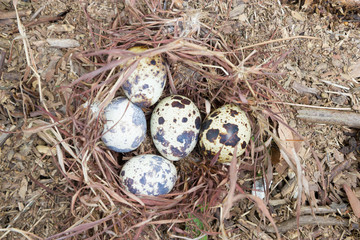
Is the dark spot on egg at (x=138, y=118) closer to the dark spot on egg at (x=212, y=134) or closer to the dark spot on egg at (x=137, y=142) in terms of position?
the dark spot on egg at (x=137, y=142)

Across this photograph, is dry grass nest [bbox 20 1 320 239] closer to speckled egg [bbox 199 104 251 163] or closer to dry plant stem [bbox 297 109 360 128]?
speckled egg [bbox 199 104 251 163]

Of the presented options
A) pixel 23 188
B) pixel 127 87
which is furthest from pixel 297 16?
pixel 23 188

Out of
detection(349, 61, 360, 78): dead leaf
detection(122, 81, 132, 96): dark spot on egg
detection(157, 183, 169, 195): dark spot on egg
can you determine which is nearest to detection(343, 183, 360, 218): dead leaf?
detection(349, 61, 360, 78): dead leaf

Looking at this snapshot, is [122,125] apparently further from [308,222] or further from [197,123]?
[308,222]

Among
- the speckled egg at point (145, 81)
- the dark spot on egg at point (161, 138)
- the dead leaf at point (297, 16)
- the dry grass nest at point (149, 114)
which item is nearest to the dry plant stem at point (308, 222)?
the dry grass nest at point (149, 114)

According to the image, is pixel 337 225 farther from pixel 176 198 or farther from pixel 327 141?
pixel 176 198
